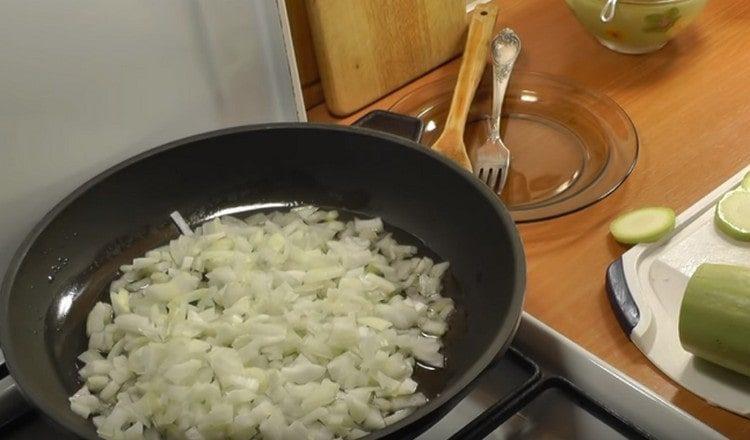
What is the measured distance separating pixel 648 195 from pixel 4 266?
71 cm

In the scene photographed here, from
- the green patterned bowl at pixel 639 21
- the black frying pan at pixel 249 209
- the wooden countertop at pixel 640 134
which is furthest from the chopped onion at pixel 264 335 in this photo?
the green patterned bowl at pixel 639 21

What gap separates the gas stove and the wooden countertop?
25mm

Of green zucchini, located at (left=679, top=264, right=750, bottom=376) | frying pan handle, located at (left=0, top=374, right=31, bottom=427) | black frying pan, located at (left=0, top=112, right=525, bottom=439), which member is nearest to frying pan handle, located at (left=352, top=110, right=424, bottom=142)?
black frying pan, located at (left=0, top=112, right=525, bottom=439)

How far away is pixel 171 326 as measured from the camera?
79 centimetres

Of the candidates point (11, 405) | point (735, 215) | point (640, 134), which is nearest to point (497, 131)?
point (640, 134)

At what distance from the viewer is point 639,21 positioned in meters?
1.17

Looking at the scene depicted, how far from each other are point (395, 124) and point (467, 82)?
199mm

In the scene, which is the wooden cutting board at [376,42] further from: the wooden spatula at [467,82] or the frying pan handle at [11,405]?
the frying pan handle at [11,405]

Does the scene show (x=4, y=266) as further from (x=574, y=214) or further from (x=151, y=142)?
(x=574, y=214)

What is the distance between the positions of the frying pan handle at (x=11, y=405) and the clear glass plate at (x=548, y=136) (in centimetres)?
54

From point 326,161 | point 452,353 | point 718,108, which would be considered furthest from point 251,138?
point 718,108

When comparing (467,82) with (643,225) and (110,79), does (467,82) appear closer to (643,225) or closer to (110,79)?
(643,225)

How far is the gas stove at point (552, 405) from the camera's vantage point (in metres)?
0.74

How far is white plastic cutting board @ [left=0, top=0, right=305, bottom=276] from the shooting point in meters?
Result: 0.79
